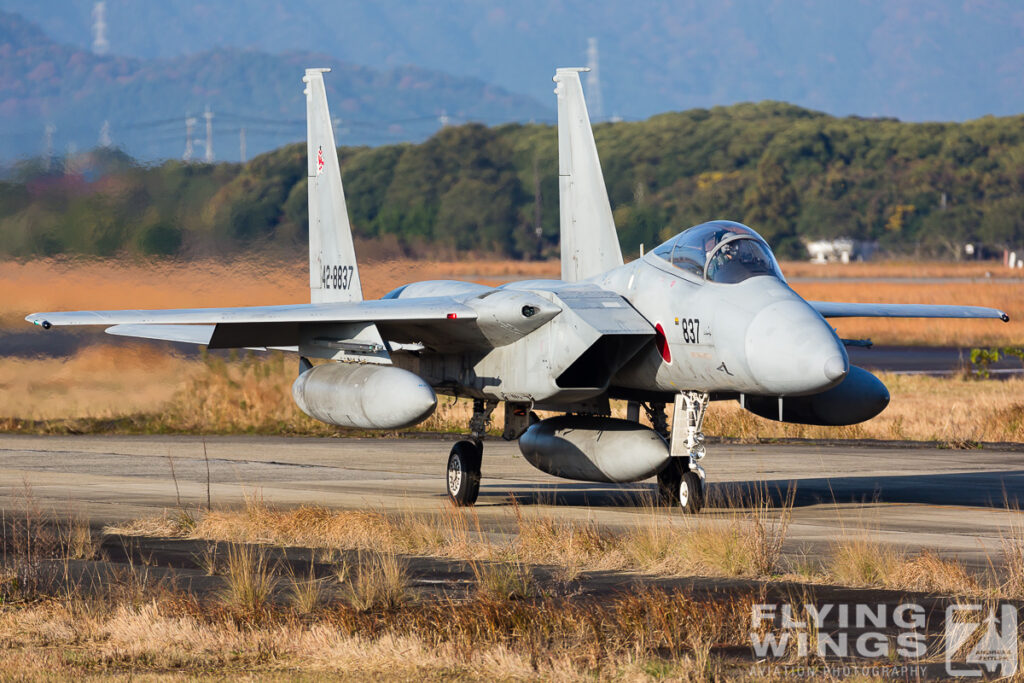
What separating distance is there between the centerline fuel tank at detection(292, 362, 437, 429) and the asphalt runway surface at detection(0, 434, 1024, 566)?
3.21 feet

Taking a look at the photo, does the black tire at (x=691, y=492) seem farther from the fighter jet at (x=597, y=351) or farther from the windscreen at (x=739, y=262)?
the windscreen at (x=739, y=262)

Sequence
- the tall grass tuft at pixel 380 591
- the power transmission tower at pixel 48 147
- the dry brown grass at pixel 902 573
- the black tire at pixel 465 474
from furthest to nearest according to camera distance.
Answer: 1. the power transmission tower at pixel 48 147
2. the black tire at pixel 465 474
3. the dry brown grass at pixel 902 573
4. the tall grass tuft at pixel 380 591

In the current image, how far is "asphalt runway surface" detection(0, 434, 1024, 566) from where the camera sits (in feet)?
45.3

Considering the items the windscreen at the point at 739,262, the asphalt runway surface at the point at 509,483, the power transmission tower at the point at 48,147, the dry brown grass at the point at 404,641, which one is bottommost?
the asphalt runway surface at the point at 509,483

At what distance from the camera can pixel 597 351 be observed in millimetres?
14297

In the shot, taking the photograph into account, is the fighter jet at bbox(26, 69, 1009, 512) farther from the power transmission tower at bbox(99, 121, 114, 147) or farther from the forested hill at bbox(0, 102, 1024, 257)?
the power transmission tower at bbox(99, 121, 114, 147)

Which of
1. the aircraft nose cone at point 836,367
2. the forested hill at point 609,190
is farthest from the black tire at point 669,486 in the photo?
the forested hill at point 609,190

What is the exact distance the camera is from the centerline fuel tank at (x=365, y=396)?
14.0m

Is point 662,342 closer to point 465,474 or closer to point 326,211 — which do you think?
point 465,474

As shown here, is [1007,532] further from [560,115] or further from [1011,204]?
[1011,204]

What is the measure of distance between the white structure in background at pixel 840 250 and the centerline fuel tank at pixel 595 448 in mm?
74001

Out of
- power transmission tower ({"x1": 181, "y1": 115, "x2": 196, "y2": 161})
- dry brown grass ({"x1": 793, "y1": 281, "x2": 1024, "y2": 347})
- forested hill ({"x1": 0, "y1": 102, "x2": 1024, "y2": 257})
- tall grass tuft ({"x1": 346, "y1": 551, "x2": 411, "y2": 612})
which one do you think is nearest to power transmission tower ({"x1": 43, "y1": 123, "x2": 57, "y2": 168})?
forested hill ({"x1": 0, "y1": 102, "x2": 1024, "y2": 257})

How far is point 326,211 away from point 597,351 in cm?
556

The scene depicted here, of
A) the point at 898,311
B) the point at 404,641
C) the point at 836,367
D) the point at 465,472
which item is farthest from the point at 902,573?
the point at 898,311
